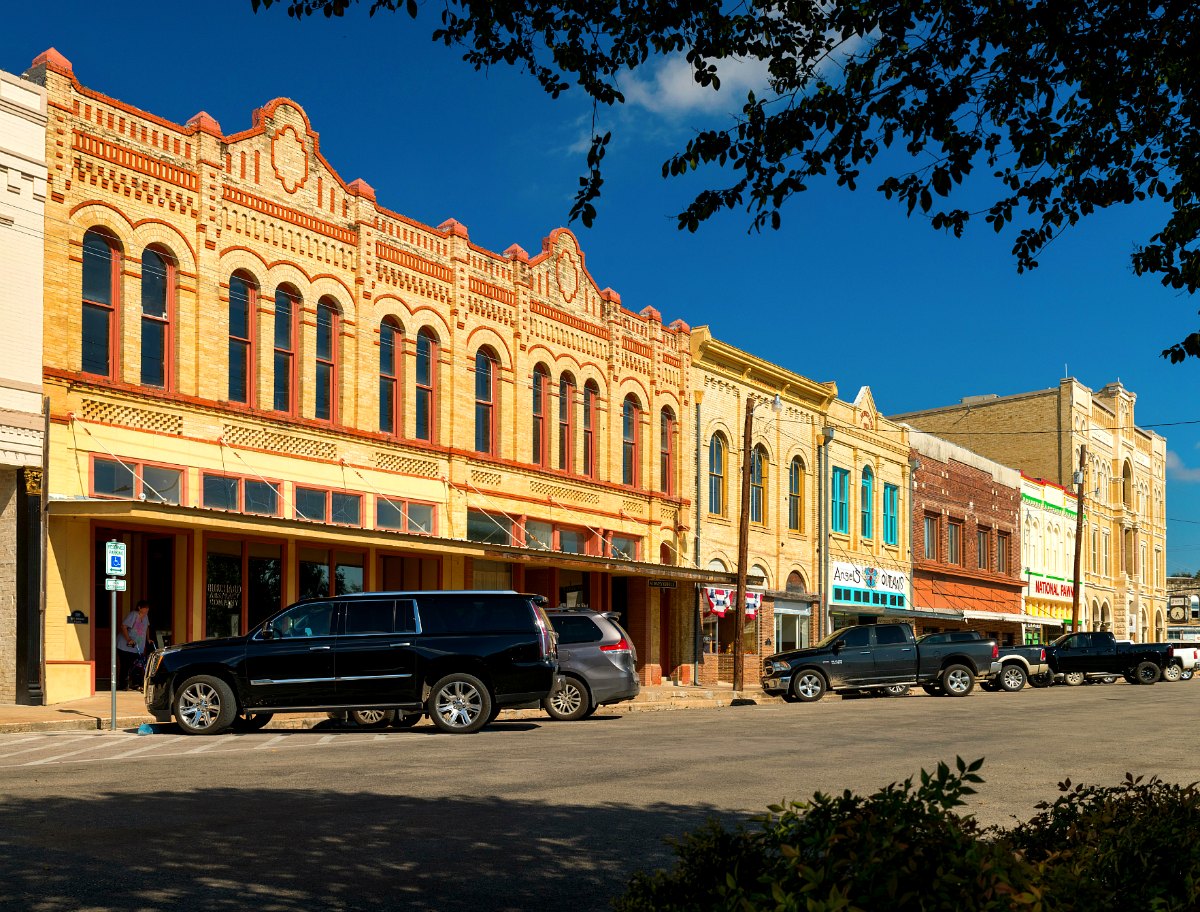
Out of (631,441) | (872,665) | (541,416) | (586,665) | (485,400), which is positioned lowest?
(872,665)

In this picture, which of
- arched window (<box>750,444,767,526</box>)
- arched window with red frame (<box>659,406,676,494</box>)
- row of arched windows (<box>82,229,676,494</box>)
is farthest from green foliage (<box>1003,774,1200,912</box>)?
arched window (<box>750,444,767,526</box>)

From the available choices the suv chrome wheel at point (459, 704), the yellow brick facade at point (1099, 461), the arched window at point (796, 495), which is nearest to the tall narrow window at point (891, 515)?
the arched window at point (796, 495)

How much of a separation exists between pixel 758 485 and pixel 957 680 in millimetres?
10595

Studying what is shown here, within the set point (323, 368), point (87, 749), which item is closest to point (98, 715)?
point (87, 749)

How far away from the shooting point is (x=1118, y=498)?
7244 centimetres

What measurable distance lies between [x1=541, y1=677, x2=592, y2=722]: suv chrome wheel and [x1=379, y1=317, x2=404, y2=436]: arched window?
8.79m

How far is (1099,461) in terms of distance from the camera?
69.9m

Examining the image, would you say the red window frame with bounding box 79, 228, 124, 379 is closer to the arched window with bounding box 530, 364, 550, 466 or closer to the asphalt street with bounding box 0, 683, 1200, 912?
the asphalt street with bounding box 0, 683, 1200, 912

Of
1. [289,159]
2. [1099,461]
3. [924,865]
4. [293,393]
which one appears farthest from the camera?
[1099,461]

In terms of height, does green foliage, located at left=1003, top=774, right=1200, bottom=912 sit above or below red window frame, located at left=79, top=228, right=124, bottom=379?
below

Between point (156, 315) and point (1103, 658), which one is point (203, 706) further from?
point (1103, 658)

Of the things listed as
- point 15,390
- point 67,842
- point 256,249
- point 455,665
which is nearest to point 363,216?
point 256,249

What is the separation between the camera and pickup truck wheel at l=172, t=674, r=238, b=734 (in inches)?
693

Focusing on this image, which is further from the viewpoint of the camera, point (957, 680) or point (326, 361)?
point (957, 680)
